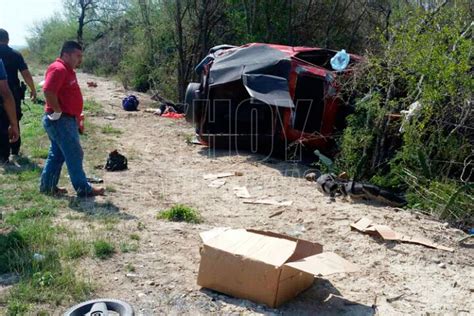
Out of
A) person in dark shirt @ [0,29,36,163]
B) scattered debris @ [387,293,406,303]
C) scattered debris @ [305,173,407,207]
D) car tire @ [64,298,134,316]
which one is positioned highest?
person in dark shirt @ [0,29,36,163]

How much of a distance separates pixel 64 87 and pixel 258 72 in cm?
359

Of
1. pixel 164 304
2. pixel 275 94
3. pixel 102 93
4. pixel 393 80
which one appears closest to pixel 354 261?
pixel 164 304

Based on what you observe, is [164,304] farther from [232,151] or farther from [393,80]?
[232,151]

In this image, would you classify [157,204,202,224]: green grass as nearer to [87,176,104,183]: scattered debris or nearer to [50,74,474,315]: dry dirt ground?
[50,74,474,315]: dry dirt ground

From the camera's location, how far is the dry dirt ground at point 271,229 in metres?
3.51

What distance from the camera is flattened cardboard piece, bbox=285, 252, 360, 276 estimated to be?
3230 millimetres

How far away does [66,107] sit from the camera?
5.32 metres

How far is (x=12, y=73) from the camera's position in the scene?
281 inches

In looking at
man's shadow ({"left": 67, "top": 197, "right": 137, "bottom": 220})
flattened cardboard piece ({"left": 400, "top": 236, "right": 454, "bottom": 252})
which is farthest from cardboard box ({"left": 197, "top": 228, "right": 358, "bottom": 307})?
man's shadow ({"left": 67, "top": 197, "right": 137, "bottom": 220})

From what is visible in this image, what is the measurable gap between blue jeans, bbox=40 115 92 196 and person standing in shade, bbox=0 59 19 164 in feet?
1.51

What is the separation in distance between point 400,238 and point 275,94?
3.56m

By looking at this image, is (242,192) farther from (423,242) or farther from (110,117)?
(110,117)

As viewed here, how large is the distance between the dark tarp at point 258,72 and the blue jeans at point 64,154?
10.2 feet

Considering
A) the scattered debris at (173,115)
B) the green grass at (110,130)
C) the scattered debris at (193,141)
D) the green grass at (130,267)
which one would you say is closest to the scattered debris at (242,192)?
the green grass at (130,267)
